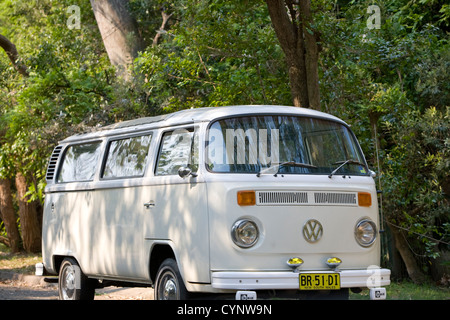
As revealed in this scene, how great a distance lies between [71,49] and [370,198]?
1285 centimetres

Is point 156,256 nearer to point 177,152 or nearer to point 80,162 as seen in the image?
point 177,152

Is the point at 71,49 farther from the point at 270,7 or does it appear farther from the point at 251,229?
the point at 251,229

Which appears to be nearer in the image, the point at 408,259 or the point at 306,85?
the point at 306,85

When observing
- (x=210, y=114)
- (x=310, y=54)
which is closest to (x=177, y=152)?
(x=210, y=114)

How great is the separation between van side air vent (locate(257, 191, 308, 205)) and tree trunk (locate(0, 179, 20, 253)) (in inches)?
612

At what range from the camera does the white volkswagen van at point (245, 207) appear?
285 inches

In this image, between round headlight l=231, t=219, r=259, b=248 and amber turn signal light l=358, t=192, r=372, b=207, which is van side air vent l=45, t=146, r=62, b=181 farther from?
amber turn signal light l=358, t=192, r=372, b=207

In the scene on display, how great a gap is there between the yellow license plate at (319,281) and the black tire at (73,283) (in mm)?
3853

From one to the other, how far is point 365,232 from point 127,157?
3.02 meters

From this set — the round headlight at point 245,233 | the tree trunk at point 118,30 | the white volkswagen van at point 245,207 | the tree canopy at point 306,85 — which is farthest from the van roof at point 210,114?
the tree trunk at point 118,30

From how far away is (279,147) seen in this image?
7.75m

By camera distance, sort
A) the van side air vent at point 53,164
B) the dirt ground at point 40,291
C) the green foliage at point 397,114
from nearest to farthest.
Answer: the van side air vent at point 53,164 < the dirt ground at point 40,291 < the green foliage at point 397,114

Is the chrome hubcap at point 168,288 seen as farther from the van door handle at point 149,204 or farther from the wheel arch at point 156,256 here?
the van door handle at point 149,204
